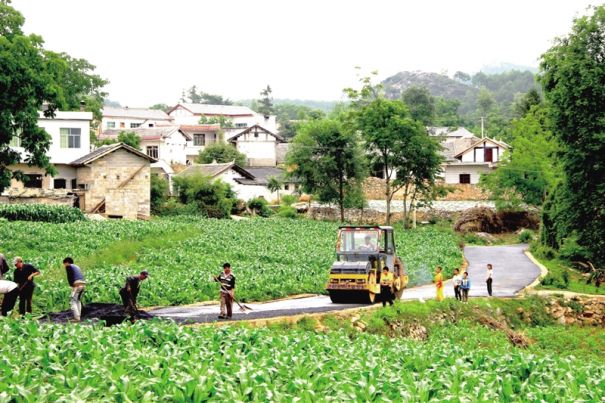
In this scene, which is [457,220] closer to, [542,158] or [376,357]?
[542,158]

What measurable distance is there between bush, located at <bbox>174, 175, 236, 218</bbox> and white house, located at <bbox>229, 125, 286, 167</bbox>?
3689cm

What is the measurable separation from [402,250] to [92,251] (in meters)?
17.9

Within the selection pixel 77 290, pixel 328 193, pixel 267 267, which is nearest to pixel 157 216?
pixel 328 193

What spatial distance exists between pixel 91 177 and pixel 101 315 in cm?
3889

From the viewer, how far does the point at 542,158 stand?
218ft

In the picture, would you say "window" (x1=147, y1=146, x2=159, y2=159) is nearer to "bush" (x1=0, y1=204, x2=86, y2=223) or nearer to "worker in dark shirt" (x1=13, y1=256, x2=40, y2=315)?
"bush" (x1=0, y1=204, x2=86, y2=223)

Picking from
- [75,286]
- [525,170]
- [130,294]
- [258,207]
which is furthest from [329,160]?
Result: [130,294]

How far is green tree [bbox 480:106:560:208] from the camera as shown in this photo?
66562 mm

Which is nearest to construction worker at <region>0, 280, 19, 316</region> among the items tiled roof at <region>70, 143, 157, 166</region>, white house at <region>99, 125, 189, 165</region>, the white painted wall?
tiled roof at <region>70, 143, 157, 166</region>

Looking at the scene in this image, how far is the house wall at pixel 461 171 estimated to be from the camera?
83750 millimetres

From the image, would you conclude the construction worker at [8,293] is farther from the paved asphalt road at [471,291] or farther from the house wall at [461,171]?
the house wall at [461,171]

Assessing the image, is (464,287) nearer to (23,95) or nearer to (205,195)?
(23,95)

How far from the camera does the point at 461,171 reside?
277 feet

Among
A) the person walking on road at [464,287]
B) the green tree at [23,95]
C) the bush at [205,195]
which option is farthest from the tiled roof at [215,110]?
the person walking on road at [464,287]
